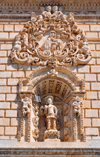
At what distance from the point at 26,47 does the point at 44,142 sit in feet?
12.8

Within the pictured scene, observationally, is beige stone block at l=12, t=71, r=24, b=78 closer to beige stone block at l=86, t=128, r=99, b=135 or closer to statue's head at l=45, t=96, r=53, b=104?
statue's head at l=45, t=96, r=53, b=104

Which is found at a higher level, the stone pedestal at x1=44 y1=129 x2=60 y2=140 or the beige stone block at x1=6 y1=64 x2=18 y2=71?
the beige stone block at x1=6 y1=64 x2=18 y2=71

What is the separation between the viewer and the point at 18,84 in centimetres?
1419

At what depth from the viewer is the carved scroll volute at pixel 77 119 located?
13.4 metres

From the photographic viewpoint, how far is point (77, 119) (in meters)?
13.6

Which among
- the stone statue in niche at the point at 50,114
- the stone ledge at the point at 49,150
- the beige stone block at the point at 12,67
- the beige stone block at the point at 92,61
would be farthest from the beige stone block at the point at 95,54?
the stone ledge at the point at 49,150

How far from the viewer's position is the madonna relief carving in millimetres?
13633

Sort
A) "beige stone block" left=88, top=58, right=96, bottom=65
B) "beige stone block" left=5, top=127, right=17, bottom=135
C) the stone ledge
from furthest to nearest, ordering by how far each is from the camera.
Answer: "beige stone block" left=88, top=58, right=96, bottom=65, "beige stone block" left=5, top=127, right=17, bottom=135, the stone ledge

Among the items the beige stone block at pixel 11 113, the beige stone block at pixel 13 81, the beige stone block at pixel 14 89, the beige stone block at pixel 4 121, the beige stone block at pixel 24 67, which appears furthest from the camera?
the beige stone block at pixel 24 67

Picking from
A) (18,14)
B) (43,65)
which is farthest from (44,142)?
(18,14)

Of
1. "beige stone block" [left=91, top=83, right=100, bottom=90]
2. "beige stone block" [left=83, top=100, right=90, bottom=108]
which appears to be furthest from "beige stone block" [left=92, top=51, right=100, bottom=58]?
"beige stone block" [left=83, top=100, right=90, bottom=108]

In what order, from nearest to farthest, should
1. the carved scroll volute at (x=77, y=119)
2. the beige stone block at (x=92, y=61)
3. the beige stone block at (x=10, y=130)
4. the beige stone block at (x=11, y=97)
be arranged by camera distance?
the carved scroll volute at (x=77, y=119) < the beige stone block at (x=10, y=130) < the beige stone block at (x=11, y=97) < the beige stone block at (x=92, y=61)

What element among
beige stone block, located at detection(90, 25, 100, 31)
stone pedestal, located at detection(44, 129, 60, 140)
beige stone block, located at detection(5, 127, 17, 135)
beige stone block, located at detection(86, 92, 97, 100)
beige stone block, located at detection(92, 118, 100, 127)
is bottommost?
stone pedestal, located at detection(44, 129, 60, 140)

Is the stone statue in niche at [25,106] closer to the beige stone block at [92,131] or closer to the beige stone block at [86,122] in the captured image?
the beige stone block at [86,122]
